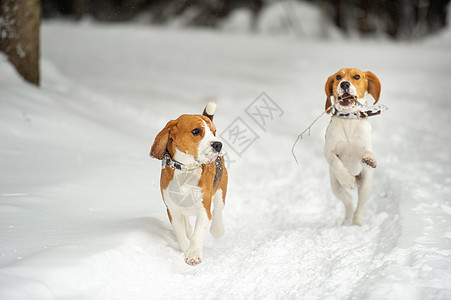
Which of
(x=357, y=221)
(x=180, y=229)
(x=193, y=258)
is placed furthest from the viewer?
(x=357, y=221)

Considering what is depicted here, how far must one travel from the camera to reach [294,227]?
370 cm

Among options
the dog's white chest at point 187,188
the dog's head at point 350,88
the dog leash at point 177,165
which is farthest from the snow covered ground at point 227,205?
the dog's head at point 350,88

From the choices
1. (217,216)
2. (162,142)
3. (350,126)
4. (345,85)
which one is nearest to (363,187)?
(350,126)

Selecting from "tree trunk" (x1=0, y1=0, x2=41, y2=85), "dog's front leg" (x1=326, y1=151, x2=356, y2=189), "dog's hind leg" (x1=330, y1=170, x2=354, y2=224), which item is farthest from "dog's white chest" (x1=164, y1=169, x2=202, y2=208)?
"tree trunk" (x1=0, y1=0, x2=41, y2=85)

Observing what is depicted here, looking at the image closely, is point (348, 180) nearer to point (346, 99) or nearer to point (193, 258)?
point (346, 99)

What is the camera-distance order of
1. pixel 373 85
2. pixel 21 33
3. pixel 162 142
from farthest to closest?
pixel 21 33
pixel 373 85
pixel 162 142

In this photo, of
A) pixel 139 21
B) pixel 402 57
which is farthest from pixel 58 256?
pixel 139 21

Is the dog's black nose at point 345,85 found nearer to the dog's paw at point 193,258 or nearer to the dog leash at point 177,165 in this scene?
the dog leash at point 177,165

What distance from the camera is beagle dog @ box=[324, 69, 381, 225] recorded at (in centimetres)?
316

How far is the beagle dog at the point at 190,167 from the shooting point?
2.80 meters

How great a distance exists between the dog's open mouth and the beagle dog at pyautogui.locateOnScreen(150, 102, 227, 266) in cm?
95

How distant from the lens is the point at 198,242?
283cm

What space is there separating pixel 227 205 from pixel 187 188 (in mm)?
1543

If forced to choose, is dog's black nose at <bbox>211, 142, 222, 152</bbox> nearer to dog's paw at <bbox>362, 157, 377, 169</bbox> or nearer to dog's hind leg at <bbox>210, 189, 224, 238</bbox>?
dog's hind leg at <bbox>210, 189, 224, 238</bbox>
